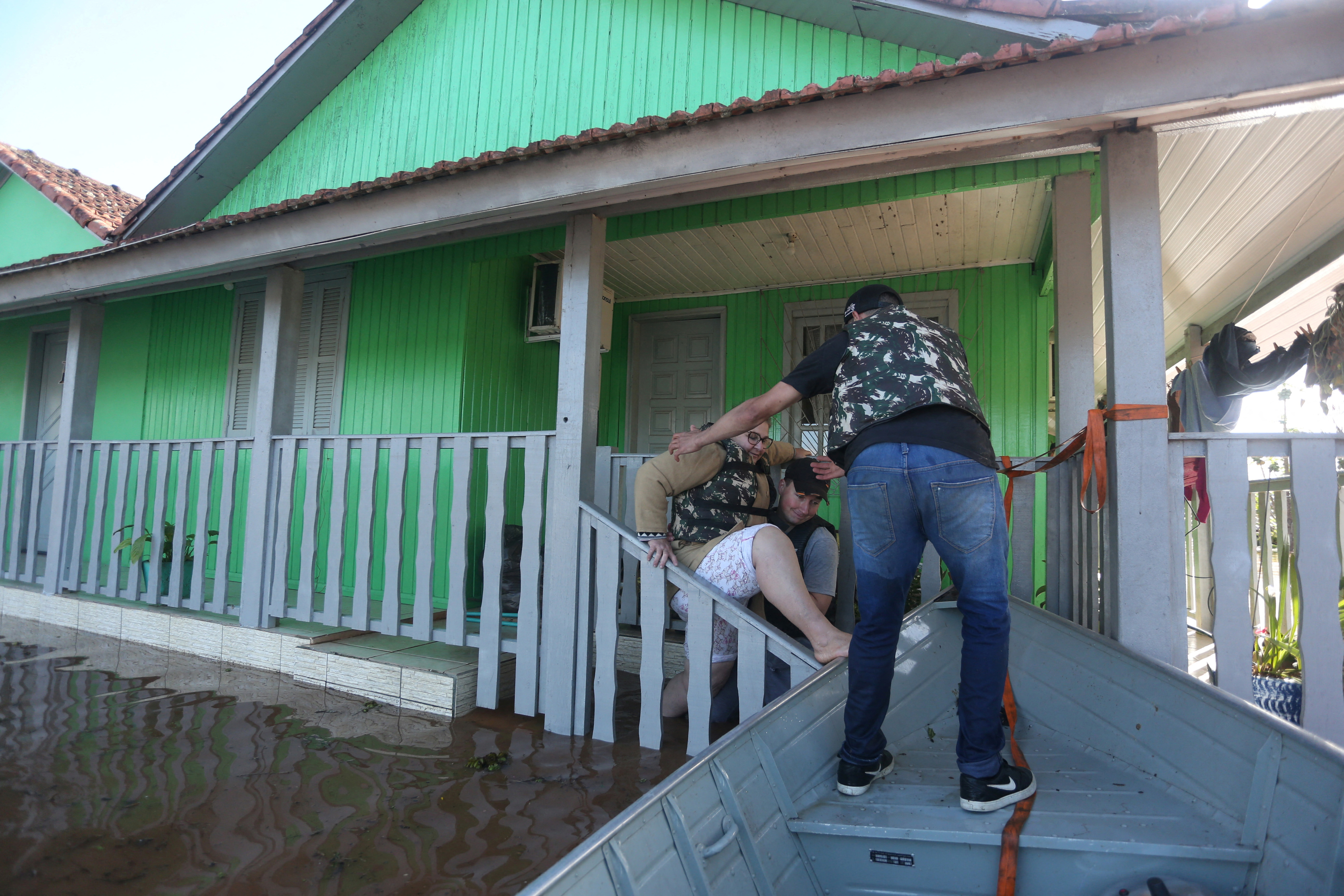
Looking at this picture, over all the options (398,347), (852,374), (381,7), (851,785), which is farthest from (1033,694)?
(381,7)

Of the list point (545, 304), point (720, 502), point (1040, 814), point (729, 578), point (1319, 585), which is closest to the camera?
point (1040, 814)

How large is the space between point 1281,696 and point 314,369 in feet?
26.1

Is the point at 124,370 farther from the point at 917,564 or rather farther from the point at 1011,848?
the point at 1011,848

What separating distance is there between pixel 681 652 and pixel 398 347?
4176 mm

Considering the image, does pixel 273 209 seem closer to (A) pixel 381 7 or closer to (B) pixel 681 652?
(A) pixel 381 7

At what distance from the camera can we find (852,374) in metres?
2.35

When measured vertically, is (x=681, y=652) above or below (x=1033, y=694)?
below

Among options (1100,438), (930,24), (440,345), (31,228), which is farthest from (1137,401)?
(31,228)

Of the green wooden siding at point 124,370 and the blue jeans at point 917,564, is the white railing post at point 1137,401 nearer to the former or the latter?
the blue jeans at point 917,564

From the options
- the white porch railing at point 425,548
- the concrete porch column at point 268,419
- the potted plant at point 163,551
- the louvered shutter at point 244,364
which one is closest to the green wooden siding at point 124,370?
the louvered shutter at point 244,364

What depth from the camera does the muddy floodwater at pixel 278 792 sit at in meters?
2.35

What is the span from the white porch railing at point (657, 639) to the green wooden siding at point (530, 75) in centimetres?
370

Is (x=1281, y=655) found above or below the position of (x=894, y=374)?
below

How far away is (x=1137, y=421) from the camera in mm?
2824
